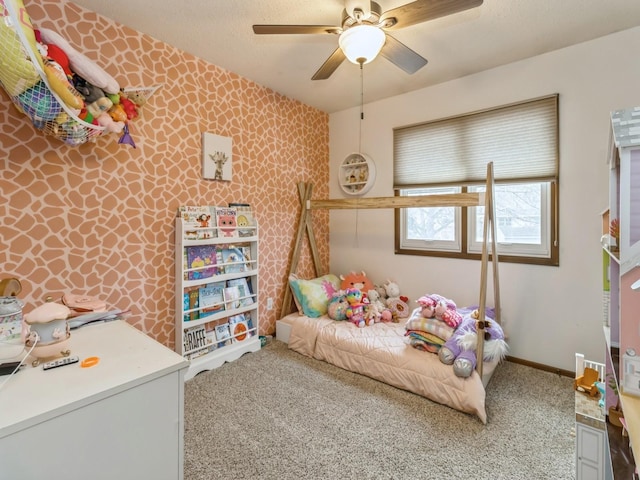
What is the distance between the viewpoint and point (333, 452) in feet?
5.42

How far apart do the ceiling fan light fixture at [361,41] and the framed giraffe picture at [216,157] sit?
1.36m

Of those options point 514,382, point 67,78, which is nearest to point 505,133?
point 514,382

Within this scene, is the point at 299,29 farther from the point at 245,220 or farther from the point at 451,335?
the point at 451,335

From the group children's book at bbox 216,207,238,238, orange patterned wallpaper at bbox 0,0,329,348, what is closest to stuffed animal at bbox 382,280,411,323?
orange patterned wallpaper at bbox 0,0,329,348

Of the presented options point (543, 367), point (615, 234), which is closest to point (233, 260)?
point (615, 234)

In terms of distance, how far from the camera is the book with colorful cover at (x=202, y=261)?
246 cm

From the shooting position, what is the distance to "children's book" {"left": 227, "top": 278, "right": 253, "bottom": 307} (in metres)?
2.77

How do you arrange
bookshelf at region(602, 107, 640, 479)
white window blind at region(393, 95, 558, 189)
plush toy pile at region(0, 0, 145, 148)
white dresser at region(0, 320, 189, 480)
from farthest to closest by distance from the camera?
white window blind at region(393, 95, 558, 189) < plush toy pile at region(0, 0, 145, 148) < bookshelf at region(602, 107, 640, 479) < white dresser at region(0, 320, 189, 480)

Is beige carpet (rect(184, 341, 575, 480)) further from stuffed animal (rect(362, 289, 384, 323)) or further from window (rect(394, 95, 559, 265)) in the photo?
window (rect(394, 95, 559, 265))

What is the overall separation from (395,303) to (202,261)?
1877 millimetres

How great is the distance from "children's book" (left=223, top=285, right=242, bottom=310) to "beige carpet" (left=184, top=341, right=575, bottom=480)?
0.52 m

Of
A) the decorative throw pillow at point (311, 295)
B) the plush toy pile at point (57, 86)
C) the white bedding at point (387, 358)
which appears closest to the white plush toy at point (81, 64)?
the plush toy pile at point (57, 86)

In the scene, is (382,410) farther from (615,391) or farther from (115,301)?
(115,301)

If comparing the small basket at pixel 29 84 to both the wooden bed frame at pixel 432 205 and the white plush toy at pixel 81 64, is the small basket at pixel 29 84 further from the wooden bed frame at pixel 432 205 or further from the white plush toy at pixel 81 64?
the wooden bed frame at pixel 432 205
